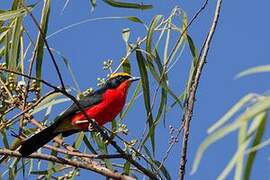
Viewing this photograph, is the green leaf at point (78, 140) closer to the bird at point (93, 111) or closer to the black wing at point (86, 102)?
the bird at point (93, 111)

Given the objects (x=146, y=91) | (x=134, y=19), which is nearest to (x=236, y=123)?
(x=146, y=91)

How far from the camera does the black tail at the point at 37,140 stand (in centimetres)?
287

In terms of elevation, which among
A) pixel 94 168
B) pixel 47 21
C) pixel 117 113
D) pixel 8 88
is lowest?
pixel 117 113

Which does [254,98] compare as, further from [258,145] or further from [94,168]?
[94,168]

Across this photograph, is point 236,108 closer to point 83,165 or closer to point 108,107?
point 83,165

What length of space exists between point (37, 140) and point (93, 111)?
3.40 feet

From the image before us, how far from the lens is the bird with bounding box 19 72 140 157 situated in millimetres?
3350

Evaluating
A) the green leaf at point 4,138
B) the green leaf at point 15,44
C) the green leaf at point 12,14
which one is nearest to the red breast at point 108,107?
the green leaf at point 4,138

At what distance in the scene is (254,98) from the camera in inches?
51.9

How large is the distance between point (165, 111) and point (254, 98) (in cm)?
155

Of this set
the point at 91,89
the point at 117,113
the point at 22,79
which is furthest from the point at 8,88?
the point at 117,113

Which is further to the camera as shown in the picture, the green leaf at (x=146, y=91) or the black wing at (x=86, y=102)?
the black wing at (x=86, y=102)

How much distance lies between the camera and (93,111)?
4.12m

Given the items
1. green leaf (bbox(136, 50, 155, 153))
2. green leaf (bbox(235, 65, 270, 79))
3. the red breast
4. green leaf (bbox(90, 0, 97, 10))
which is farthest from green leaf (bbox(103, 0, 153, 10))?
green leaf (bbox(235, 65, 270, 79))
